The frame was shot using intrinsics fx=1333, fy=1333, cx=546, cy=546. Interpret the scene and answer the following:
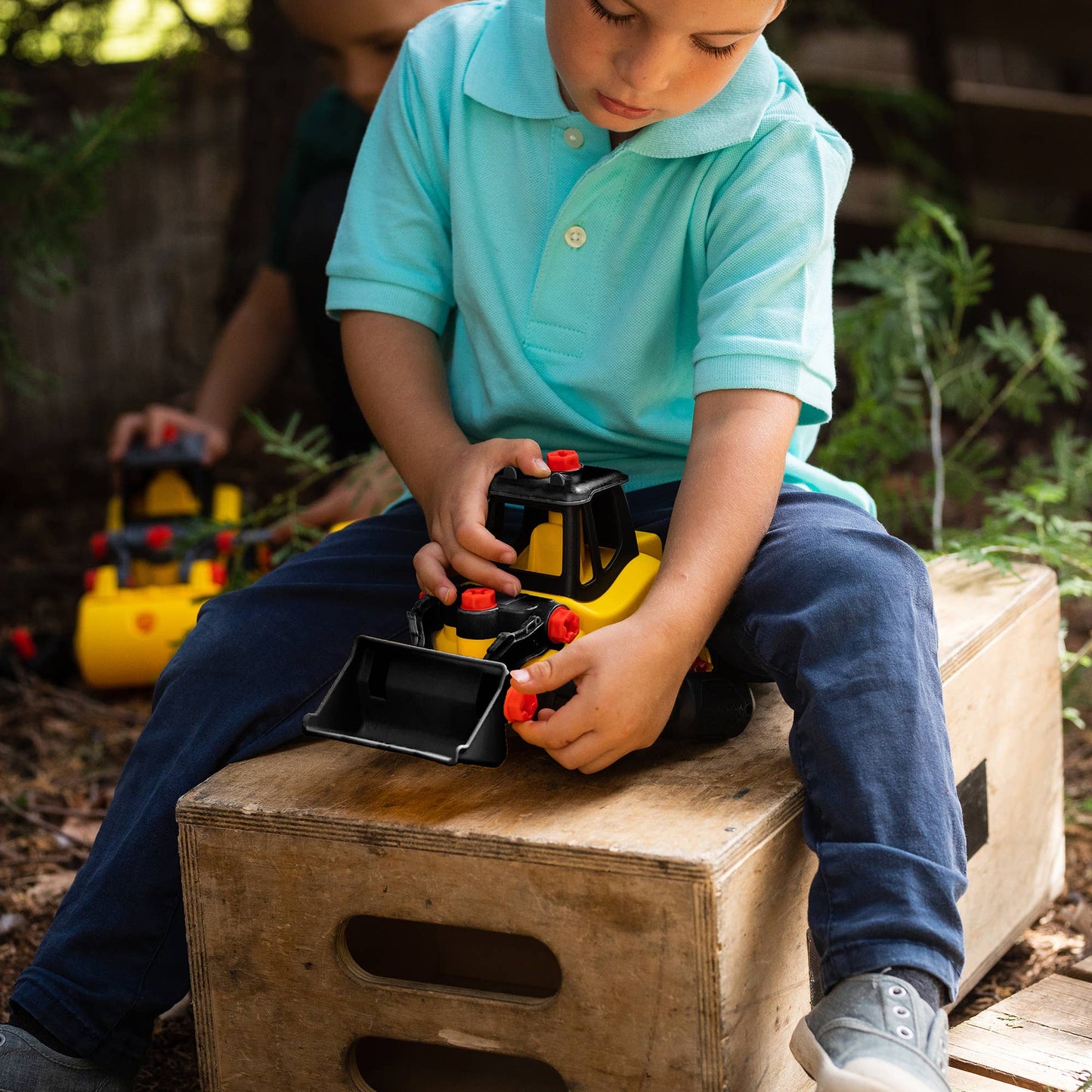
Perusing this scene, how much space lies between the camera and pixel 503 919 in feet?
3.61

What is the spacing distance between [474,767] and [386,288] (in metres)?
0.55

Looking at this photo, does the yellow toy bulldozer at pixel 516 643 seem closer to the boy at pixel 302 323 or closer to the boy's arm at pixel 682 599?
the boy's arm at pixel 682 599

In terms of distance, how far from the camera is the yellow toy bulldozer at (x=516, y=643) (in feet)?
3.63

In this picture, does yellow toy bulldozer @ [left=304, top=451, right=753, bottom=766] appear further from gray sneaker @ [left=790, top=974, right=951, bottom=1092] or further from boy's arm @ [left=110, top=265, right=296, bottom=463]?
boy's arm @ [left=110, top=265, right=296, bottom=463]

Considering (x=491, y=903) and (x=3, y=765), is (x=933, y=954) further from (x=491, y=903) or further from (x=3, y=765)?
(x=3, y=765)

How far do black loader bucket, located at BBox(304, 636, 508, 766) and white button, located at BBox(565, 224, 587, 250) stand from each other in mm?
509

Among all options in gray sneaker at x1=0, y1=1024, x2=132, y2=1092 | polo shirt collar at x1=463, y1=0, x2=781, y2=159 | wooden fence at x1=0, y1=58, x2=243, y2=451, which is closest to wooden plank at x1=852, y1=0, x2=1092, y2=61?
wooden fence at x1=0, y1=58, x2=243, y2=451

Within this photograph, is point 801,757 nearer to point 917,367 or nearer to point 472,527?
point 472,527

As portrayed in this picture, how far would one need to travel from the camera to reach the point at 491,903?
110 cm

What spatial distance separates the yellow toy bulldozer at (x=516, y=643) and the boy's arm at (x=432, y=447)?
2cm

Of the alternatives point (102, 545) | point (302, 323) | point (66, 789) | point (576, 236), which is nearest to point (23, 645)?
point (102, 545)

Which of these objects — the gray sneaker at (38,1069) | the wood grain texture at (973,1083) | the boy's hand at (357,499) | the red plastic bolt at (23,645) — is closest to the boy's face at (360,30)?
the boy's hand at (357,499)

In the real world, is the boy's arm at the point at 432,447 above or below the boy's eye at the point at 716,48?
below

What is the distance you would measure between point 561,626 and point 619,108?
489 millimetres
